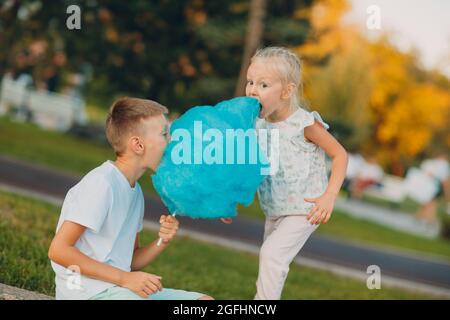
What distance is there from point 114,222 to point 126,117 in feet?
1.51

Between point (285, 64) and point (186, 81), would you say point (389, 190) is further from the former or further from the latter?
point (285, 64)

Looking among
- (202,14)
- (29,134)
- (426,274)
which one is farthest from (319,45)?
(426,274)

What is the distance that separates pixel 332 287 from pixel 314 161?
369 centimetres

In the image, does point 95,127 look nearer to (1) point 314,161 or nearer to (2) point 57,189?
(2) point 57,189

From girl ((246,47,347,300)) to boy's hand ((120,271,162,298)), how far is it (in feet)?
2.52

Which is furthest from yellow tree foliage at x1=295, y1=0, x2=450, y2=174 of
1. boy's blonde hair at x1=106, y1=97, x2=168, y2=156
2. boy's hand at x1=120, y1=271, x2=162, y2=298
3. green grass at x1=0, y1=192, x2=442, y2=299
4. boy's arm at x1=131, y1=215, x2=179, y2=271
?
boy's hand at x1=120, y1=271, x2=162, y2=298

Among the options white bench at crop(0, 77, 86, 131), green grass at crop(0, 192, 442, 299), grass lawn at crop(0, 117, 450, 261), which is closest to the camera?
green grass at crop(0, 192, 442, 299)

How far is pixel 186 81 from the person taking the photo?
80.0 feet

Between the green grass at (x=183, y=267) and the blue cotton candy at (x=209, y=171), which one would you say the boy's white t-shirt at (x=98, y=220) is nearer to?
the blue cotton candy at (x=209, y=171)

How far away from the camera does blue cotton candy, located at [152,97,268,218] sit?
322cm

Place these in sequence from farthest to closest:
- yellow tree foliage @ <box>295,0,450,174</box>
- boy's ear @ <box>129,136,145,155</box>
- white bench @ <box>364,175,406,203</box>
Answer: white bench @ <box>364,175,406,203</box> → yellow tree foliage @ <box>295,0,450,174</box> → boy's ear @ <box>129,136,145,155</box>

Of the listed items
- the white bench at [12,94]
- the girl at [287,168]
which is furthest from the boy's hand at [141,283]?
the white bench at [12,94]
